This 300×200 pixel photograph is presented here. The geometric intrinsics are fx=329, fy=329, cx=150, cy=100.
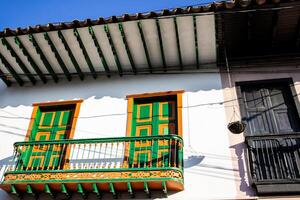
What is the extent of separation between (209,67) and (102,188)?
4.12 m

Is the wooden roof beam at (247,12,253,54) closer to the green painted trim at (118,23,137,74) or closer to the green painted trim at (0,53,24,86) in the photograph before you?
the green painted trim at (118,23,137,74)

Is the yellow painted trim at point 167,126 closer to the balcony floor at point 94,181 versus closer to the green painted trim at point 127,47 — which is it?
the balcony floor at point 94,181

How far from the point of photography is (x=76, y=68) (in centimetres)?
894

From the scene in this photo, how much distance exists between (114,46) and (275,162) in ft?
15.2

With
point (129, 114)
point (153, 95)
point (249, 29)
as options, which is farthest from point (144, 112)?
point (249, 29)

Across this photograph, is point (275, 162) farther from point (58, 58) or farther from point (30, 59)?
point (30, 59)

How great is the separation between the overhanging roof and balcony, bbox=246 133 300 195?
8.79 ft

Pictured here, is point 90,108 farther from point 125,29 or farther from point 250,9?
point 250,9

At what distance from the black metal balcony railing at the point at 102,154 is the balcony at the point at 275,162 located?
1.51 metres

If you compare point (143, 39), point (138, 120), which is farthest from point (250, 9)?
Answer: point (138, 120)

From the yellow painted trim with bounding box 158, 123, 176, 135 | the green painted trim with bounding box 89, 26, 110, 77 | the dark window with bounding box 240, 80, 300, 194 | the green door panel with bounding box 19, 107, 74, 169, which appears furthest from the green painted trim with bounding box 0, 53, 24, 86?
the dark window with bounding box 240, 80, 300, 194

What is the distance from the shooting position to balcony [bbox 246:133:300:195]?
6160 mm

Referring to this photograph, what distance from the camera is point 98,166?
7.34 metres

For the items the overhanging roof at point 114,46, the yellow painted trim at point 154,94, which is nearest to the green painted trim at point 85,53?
the overhanging roof at point 114,46
